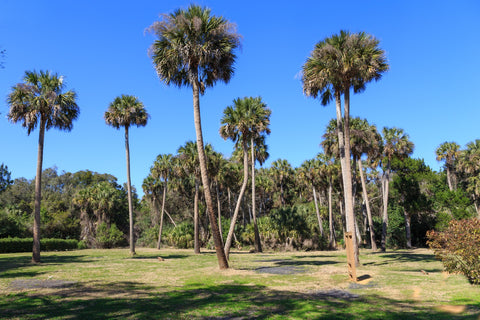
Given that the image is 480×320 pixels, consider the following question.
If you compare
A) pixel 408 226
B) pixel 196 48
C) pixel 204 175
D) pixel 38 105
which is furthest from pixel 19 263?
pixel 408 226

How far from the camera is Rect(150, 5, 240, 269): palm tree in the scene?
16328mm

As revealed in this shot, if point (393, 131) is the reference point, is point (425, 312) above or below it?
below

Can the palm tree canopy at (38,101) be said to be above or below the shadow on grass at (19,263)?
above

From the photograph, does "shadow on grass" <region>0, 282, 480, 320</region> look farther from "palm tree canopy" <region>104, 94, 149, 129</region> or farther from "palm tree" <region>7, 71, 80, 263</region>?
"palm tree canopy" <region>104, 94, 149, 129</region>

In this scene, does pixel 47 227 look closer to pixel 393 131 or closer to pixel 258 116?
pixel 258 116

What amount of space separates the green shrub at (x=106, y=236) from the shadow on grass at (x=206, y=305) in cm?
3869

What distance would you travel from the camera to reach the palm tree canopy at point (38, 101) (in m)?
21.6

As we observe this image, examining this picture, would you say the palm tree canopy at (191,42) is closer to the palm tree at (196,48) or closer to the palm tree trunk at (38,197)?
the palm tree at (196,48)

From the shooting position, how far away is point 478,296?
883 cm

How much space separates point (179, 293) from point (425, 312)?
6847 mm

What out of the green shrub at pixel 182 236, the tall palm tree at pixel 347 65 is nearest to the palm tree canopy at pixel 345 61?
the tall palm tree at pixel 347 65

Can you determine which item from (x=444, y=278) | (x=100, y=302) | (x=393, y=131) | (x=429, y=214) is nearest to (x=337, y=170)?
(x=393, y=131)

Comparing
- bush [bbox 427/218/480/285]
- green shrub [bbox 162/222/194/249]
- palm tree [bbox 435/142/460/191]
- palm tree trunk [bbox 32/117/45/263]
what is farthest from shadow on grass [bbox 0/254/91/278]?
palm tree [bbox 435/142/460/191]

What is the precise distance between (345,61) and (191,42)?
26.4 feet
